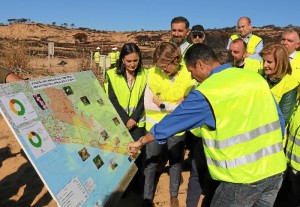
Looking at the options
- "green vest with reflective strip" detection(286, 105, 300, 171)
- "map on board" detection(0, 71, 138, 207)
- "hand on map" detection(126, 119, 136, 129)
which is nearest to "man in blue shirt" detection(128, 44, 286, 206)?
"map on board" detection(0, 71, 138, 207)

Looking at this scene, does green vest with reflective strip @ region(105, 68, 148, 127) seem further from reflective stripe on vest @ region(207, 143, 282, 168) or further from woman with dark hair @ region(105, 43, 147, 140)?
reflective stripe on vest @ region(207, 143, 282, 168)

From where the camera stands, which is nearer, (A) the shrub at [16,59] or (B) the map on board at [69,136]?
(B) the map on board at [69,136]

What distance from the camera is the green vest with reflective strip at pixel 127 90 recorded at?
4066 millimetres

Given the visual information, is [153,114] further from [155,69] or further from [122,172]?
[122,172]

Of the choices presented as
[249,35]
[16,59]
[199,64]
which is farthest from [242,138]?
[16,59]

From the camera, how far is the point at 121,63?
13.4ft

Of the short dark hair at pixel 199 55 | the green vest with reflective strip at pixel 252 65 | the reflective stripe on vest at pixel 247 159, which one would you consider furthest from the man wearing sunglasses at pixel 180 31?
the reflective stripe on vest at pixel 247 159

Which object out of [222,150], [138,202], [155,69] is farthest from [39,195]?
[222,150]

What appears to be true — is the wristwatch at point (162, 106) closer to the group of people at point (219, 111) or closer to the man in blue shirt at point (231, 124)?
the group of people at point (219, 111)

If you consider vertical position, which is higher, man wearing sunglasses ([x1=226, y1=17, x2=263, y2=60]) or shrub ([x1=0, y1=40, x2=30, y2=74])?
shrub ([x1=0, y1=40, x2=30, y2=74])

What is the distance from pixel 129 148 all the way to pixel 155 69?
1.20 m

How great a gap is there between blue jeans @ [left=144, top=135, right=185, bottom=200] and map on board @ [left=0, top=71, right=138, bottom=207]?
866 millimetres

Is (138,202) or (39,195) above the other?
(39,195)

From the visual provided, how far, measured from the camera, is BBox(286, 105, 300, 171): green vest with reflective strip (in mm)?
3248
